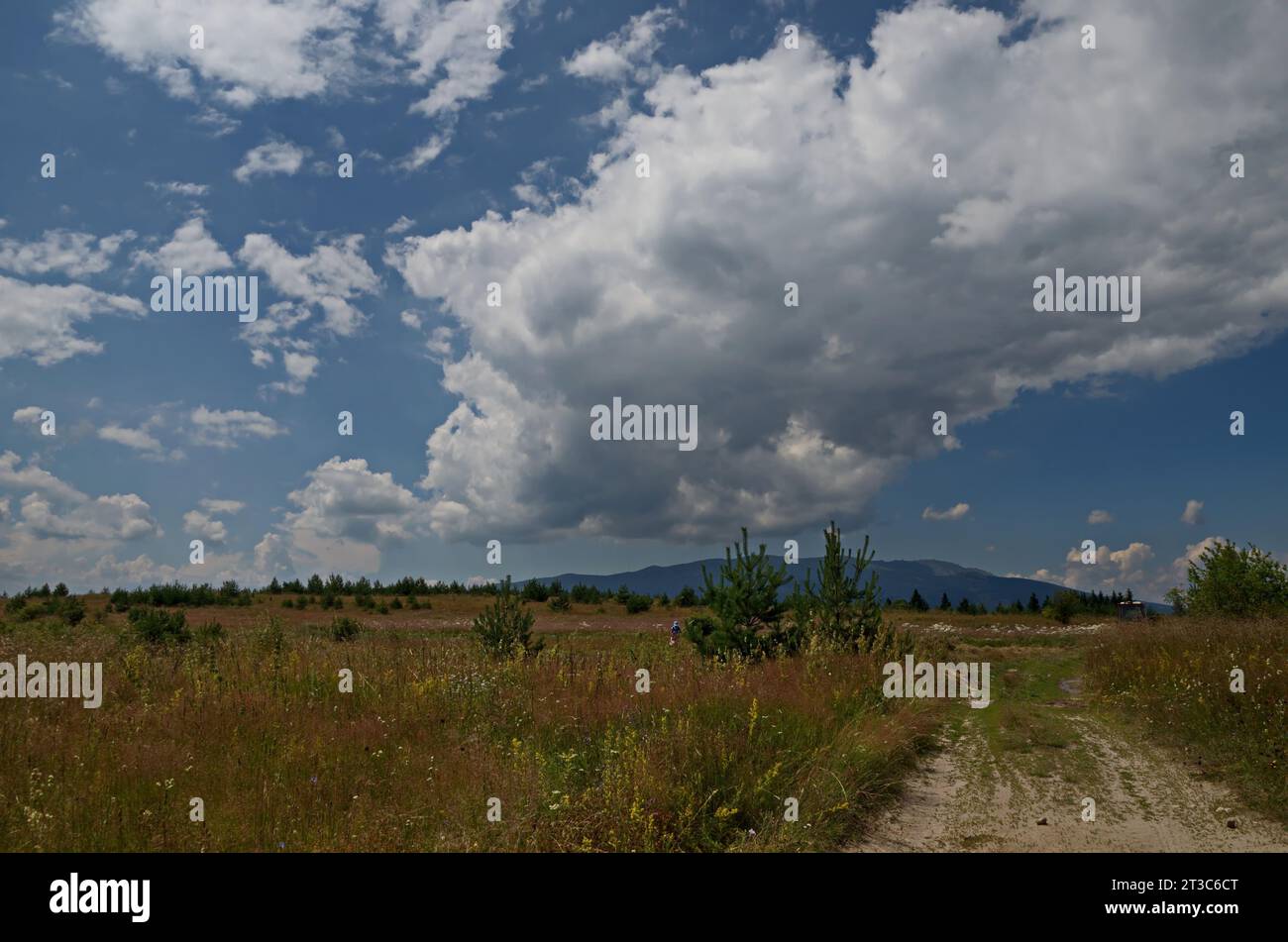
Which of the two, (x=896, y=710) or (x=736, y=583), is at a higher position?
(x=736, y=583)

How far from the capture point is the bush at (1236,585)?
86.8ft

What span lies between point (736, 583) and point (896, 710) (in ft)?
12.8

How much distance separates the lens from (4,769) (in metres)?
6.95

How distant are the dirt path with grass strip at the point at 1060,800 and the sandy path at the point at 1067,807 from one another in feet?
0.03

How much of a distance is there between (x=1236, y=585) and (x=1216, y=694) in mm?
22699

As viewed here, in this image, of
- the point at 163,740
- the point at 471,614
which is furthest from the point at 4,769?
the point at 471,614

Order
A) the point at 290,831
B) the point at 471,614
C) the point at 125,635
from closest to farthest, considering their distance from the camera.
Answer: the point at 290,831
the point at 125,635
the point at 471,614

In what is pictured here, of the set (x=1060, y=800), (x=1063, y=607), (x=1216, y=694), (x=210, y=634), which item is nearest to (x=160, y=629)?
(x=210, y=634)

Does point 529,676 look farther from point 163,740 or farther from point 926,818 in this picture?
point 926,818

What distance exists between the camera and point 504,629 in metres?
14.2

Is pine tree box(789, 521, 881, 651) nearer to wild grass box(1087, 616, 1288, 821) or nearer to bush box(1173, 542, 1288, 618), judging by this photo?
wild grass box(1087, 616, 1288, 821)

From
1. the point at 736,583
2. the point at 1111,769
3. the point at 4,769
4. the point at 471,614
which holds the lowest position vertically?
the point at 471,614

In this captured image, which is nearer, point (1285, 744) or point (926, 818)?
point (926, 818)
